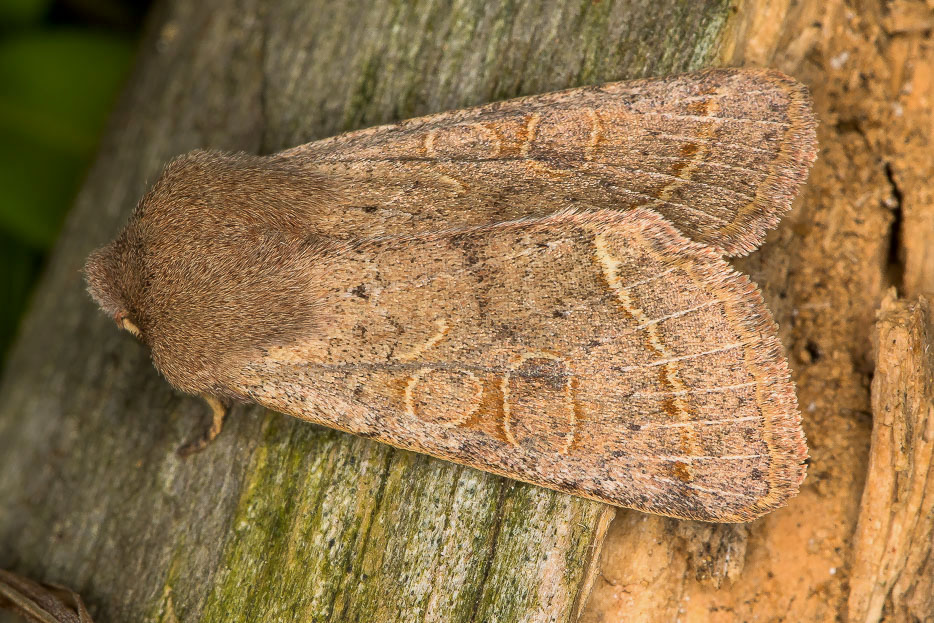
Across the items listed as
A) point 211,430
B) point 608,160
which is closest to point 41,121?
point 211,430

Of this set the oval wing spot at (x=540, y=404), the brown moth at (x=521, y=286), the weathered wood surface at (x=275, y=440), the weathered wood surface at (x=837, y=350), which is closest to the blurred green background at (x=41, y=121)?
the weathered wood surface at (x=275, y=440)

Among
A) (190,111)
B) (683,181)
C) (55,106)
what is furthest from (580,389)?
(55,106)

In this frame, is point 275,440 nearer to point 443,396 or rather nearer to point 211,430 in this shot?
point 211,430

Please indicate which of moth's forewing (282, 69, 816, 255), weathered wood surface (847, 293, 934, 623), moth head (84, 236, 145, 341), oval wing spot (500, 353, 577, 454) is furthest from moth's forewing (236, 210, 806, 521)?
moth head (84, 236, 145, 341)

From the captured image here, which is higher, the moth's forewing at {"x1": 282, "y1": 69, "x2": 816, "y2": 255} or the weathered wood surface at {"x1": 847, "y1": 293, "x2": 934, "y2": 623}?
the moth's forewing at {"x1": 282, "y1": 69, "x2": 816, "y2": 255}

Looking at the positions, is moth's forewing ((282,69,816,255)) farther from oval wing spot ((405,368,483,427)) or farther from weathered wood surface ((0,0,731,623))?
→ oval wing spot ((405,368,483,427))

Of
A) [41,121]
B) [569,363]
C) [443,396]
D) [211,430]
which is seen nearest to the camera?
[569,363]

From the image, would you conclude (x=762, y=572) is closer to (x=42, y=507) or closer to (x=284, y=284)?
(x=284, y=284)

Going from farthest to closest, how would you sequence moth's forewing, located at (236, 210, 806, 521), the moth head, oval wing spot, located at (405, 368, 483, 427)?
the moth head, oval wing spot, located at (405, 368, 483, 427), moth's forewing, located at (236, 210, 806, 521)
